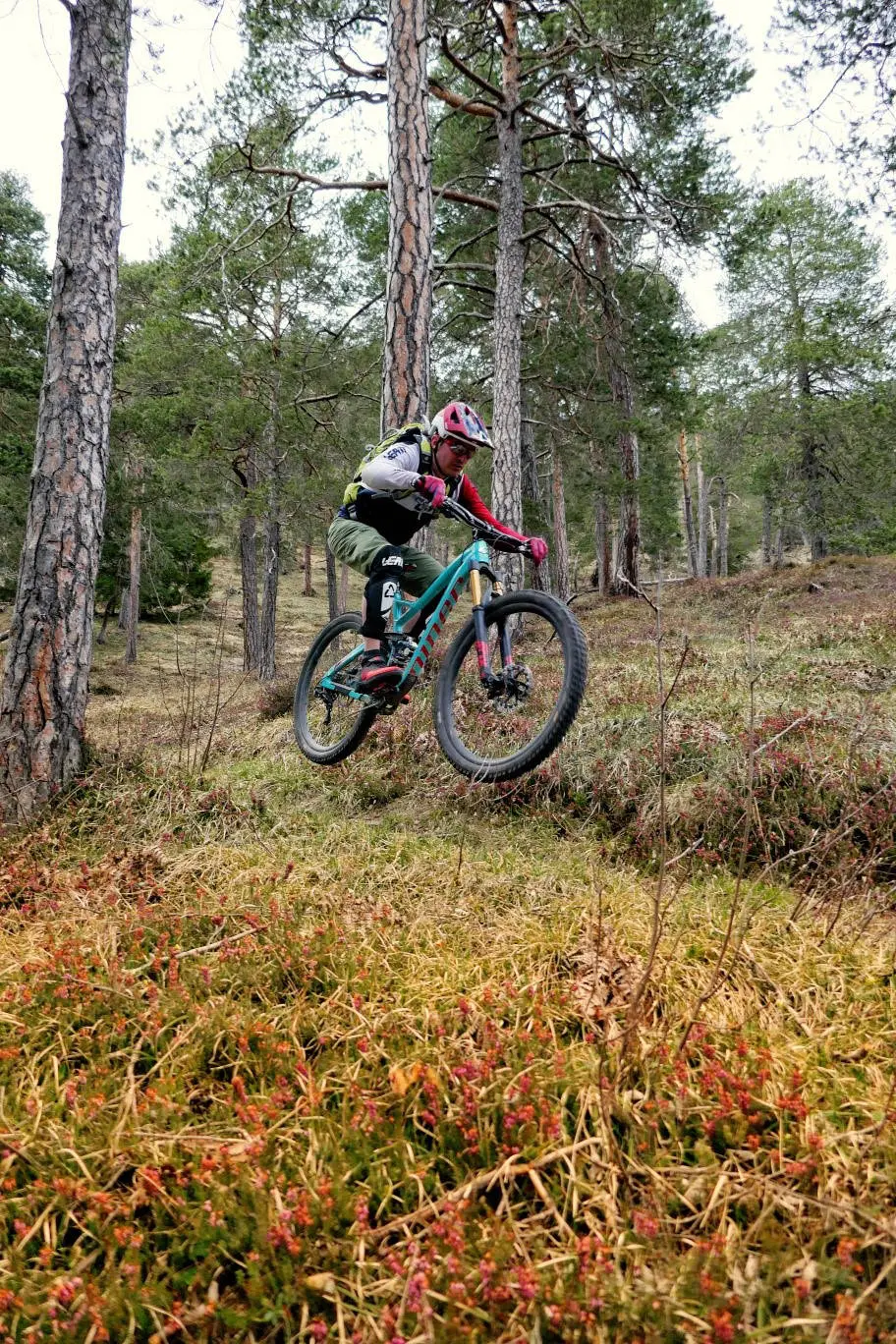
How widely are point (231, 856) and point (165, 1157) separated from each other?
2.16 meters

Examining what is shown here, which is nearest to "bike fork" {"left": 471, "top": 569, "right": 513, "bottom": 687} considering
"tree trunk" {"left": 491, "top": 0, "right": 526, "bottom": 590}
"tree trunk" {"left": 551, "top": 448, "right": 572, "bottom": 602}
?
"tree trunk" {"left": 491, "top": 0, "right": 526, "bottom": 590}

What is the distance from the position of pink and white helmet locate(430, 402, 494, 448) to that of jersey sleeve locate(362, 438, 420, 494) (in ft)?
0.68

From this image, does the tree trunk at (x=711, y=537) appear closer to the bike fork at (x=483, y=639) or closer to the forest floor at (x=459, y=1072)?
the bike fork at (x=483, y=639)

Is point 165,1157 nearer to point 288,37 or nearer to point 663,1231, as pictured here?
point 663,1231

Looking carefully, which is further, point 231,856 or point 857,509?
point 857,509

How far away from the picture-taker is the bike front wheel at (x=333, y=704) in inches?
212

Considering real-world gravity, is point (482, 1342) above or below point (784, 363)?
below


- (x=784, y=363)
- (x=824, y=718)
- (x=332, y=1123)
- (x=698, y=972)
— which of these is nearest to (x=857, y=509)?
(x=784, y=363)

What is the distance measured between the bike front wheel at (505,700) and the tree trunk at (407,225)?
8.68 ft

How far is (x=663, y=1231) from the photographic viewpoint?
5.75ft

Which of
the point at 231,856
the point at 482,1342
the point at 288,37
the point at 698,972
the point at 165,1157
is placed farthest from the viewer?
the point at 288,37

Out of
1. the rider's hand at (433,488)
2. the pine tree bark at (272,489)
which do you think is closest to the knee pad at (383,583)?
the rider's hand at (433,488)

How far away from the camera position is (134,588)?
A: 74.9 feet

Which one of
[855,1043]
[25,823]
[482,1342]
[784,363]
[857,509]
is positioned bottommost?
[482,1342]
